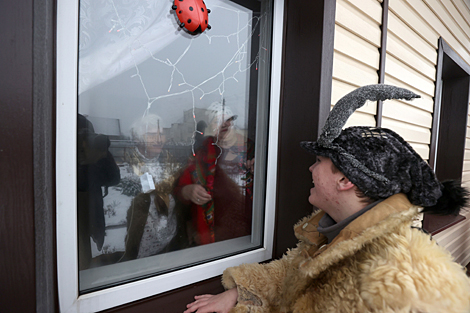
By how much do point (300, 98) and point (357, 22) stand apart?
659 millimetres

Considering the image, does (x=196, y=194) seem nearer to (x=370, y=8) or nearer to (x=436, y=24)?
(x=370, y=8)

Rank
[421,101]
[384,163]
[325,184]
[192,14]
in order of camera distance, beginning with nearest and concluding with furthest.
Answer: [384,163] → [325,184] → [192,14] → [421,101]

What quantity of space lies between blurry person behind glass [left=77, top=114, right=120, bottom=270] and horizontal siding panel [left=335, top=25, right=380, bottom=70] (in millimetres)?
1318

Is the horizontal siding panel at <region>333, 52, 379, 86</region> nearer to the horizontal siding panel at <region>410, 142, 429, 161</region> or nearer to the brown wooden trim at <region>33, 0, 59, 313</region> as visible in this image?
the horizontal siding panel at <region>410, 142, 429, 161</region>

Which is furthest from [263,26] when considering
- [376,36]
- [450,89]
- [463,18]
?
[450,89]

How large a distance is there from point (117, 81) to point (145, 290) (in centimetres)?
88

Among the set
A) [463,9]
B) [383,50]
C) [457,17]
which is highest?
[463,9]

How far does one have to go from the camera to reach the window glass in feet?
2.99

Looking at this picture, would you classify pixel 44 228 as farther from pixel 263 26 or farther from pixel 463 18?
pixel 463 18

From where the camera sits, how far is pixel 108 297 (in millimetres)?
951

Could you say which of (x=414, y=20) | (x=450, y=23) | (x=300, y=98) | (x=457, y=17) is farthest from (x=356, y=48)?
(x=457, y=17)

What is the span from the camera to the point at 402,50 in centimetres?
191

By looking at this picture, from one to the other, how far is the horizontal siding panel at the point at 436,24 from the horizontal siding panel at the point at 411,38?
194 mm

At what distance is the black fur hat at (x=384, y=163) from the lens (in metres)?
0.80
